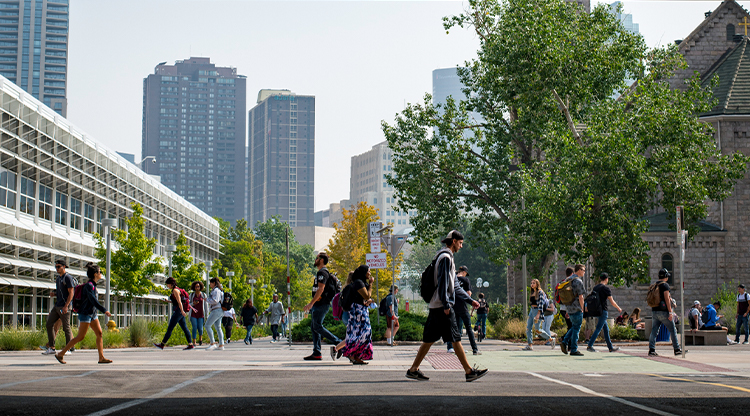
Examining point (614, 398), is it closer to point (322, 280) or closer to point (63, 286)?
point (322, 280)

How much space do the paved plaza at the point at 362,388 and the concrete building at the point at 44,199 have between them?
781 inches

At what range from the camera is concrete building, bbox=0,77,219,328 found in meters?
33.2

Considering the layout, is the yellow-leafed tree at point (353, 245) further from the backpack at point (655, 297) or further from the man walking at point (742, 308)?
the backpack at point (655, 297)

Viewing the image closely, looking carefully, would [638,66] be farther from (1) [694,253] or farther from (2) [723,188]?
(1) [694,253]

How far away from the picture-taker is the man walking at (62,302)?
1469 centimetres

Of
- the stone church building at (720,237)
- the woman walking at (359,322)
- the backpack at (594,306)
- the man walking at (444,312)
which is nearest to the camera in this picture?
the man walking at (444,312)

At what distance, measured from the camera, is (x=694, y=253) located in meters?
39.7

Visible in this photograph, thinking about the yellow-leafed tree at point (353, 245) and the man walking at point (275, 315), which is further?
the yellow-leafed tree at point (353, 245)

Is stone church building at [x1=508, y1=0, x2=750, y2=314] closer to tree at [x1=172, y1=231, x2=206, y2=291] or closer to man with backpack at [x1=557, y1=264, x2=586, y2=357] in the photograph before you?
tree at [x1=172, y1=231, x2=206, y2=291]

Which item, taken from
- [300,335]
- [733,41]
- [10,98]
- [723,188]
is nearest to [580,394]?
[300,335]

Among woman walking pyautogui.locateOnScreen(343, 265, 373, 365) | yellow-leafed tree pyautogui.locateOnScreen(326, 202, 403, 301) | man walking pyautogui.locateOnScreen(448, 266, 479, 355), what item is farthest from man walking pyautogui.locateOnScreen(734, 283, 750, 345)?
yellow-leafed tree pyautogui.locateOnScreen(326, 202, 403, 301)

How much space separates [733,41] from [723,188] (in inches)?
803

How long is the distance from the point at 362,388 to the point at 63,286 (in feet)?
28.5

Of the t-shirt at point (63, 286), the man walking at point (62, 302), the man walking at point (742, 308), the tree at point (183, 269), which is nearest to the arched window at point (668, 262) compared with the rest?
the man walking at point (742, 308)
